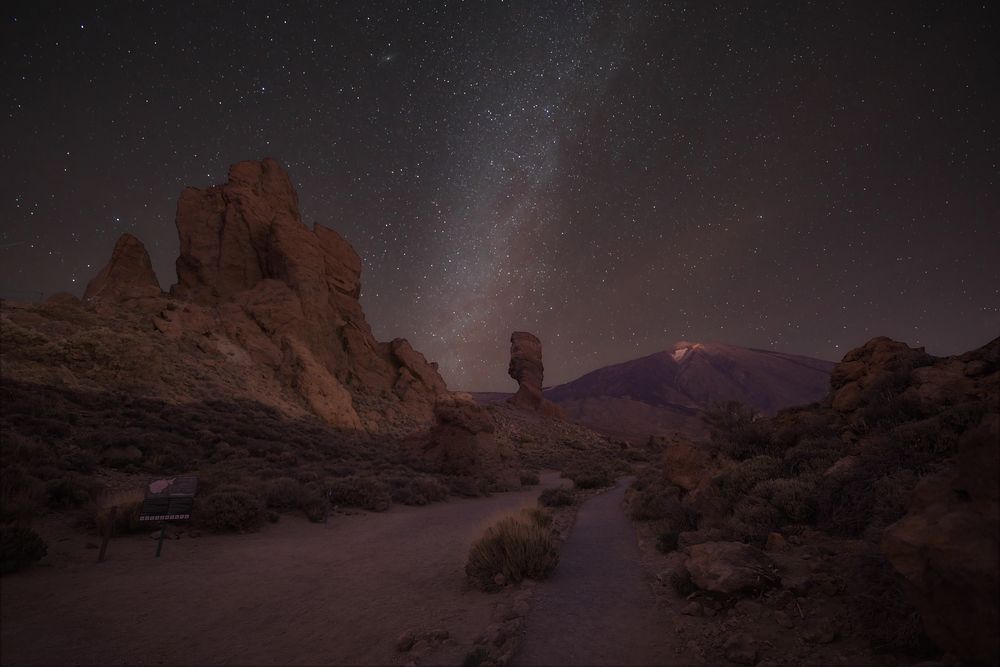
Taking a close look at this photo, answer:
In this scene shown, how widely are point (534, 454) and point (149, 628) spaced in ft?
135

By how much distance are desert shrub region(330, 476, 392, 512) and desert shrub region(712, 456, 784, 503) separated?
1090 centimetres

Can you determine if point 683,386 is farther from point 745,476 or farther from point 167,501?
point 167,501

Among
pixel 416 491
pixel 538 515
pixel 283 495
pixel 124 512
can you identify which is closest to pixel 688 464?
pixel 538 515

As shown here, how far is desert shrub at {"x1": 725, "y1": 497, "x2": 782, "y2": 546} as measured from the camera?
6336 millimetres

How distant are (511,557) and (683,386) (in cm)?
15815

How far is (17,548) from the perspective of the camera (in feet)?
20.9

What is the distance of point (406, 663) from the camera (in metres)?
4.39

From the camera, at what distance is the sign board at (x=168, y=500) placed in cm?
782

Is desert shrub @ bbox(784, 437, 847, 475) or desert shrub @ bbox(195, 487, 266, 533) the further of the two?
desert shrub @ bbox(195, 487, 266, 533)

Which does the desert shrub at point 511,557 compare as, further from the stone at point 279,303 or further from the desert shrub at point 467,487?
the stone at point 279,303

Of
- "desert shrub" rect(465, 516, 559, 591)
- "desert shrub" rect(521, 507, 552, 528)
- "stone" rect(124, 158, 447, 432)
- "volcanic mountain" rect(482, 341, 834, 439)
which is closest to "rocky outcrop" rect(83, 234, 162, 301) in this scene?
"stone" rect(124, 158, 447, 432)

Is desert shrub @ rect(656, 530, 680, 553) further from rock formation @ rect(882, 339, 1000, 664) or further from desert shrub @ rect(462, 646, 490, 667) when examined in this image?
rock formation @ rect(882, 339, 1000, 664)

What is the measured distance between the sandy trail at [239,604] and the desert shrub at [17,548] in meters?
0.20

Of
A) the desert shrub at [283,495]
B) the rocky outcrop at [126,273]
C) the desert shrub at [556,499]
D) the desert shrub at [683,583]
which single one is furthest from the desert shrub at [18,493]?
the rocky outcrop at [126,273]
